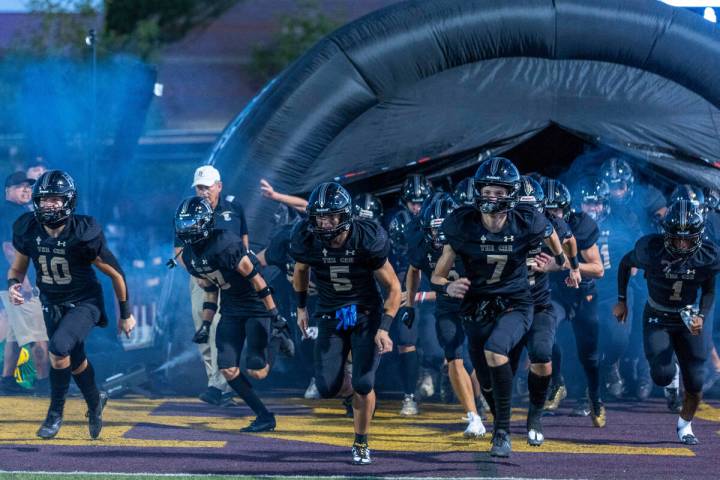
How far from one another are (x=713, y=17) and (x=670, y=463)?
5801 mm

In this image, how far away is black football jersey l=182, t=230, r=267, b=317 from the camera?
28.4 feet

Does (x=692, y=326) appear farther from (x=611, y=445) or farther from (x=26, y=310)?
(x=26, y=310)

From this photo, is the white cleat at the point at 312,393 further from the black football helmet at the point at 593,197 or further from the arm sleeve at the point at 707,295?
the arm sleeve at the point at 707,295

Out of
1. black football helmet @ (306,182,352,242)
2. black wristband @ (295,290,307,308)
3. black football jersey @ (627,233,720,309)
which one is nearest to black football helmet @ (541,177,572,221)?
black football jersey @ (627,233,720,309)

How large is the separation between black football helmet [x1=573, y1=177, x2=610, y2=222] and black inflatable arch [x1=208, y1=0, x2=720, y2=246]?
53 cm

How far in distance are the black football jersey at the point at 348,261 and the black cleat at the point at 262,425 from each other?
1.27 meters

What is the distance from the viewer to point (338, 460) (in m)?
7.75

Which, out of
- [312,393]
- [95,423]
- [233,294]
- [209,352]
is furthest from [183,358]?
[95,423]

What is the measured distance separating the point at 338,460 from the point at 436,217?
2.20 m

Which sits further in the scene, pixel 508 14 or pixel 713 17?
pixel 713 17

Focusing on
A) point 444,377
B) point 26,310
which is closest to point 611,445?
point 444,377

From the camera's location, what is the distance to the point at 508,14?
36.5 feet

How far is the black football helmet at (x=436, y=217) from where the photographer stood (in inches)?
356

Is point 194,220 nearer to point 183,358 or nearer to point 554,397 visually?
point 183,358
